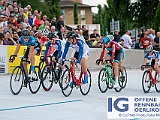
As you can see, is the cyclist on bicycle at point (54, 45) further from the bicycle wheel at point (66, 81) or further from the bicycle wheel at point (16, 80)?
the bicycle wheel at point (16, 80)

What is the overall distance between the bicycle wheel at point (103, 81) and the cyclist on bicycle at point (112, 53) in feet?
1.02

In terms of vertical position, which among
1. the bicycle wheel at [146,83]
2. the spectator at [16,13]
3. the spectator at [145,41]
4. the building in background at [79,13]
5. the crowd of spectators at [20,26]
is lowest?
the bicycle wheel at [146,83]

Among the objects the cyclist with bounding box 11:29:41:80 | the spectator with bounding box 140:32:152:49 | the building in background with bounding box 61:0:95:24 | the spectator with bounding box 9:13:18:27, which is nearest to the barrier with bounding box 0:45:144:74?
the spectator with bounding box 140:32:152:49

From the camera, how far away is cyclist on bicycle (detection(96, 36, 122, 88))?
48.3 ft

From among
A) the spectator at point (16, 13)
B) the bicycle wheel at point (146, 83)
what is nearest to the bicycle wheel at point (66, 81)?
the bicycle wheel at point (146, 83)

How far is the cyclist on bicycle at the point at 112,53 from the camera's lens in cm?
1472

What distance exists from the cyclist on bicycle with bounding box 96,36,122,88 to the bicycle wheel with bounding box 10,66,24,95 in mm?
2434

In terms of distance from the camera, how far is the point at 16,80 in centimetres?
1380

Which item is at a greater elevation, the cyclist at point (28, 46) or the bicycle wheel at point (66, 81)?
the cyclist at point (28, 46)

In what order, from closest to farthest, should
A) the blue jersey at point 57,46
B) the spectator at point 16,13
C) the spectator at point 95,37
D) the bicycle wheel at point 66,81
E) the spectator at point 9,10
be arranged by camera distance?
the bicycle wheel at point 66,81, the blue jersey at point 57,46, the spectator at point 9,10, the spectator at point 16,13, the spectator at point 95,37

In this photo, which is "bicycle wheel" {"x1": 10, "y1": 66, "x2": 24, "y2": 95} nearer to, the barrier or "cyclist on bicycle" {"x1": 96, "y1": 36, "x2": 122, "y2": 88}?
"cyclist on bicycle" {"x1": 96, "y1": 36, "x2": 122, "y2": 88}

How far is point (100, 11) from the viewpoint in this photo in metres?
106

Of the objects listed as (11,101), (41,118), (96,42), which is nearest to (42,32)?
(96,42)

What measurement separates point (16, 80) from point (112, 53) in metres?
3.01
